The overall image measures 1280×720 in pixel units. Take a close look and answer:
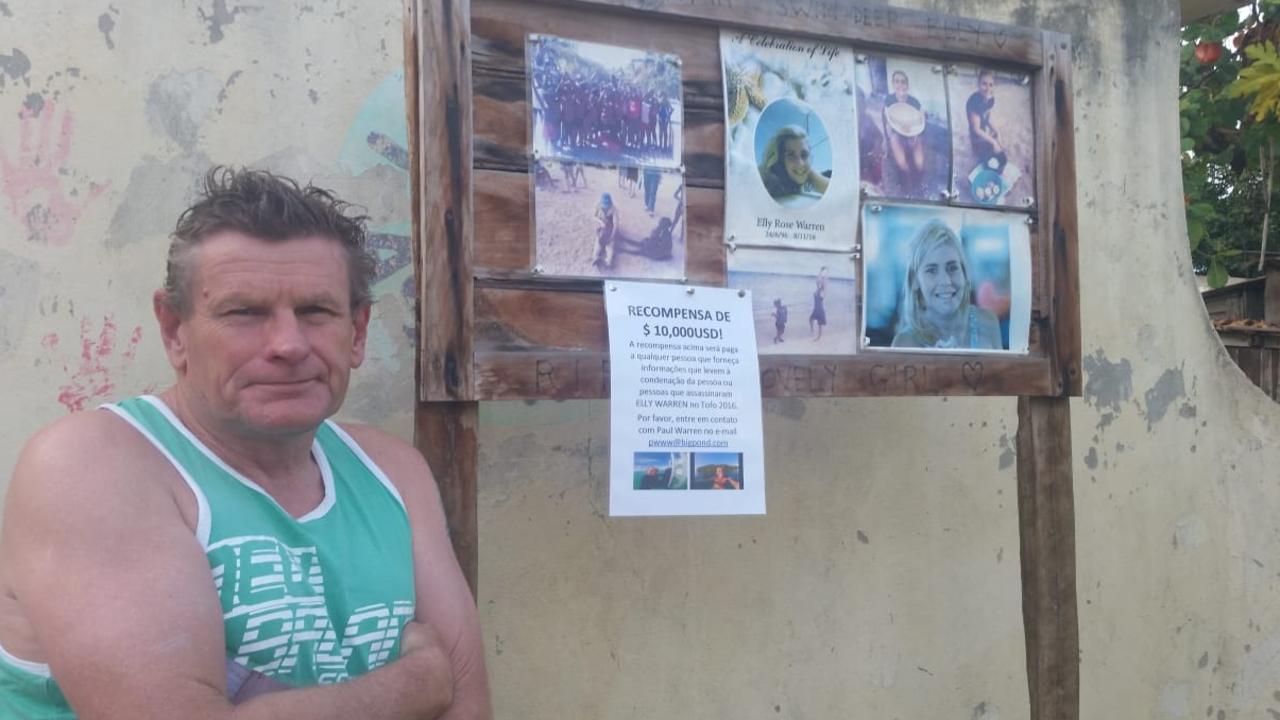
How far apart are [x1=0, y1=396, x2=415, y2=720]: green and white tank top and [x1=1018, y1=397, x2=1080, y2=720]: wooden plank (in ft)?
4.98

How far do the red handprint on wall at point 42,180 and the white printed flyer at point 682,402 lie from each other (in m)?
1.18

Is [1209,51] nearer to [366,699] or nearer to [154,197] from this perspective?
[154,197]

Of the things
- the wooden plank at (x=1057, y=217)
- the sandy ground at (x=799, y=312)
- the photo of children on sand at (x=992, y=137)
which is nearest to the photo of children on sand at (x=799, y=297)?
the sandy ground at (x=799, y=312)

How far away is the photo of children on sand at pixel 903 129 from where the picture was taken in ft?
8.27

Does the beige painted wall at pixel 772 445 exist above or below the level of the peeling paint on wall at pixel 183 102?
below

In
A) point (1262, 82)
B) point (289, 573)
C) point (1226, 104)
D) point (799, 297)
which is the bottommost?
point (289, 573)

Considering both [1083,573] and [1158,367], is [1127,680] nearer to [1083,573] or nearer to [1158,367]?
[1083,573]

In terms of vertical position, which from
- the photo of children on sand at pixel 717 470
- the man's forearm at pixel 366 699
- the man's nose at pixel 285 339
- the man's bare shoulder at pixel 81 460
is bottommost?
the man's forearm at pixel 366 699

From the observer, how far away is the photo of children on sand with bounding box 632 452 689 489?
7.10ft

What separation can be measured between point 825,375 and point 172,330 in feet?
4.24

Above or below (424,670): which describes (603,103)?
A: above

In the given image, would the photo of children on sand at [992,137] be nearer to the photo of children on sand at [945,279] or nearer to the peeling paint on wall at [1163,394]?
the photo of children on sand at [945,279]

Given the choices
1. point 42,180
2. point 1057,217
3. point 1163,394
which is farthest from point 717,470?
point 1163,394

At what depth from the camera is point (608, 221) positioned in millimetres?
2217
